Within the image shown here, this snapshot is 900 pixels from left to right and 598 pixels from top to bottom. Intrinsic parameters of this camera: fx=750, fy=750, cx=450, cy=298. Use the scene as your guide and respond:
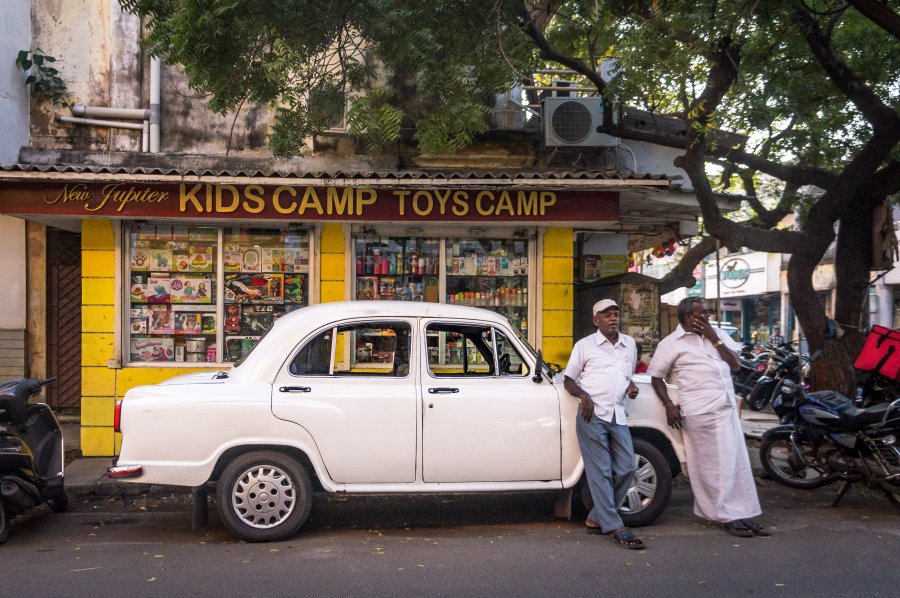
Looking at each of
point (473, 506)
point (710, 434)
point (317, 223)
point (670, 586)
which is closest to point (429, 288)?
point (317, 223)

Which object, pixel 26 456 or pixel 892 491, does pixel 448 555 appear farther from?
pixel 892 491

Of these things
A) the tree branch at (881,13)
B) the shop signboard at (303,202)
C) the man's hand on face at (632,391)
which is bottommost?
the man's hand on face at (632,391)

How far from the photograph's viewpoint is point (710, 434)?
5.79 meters

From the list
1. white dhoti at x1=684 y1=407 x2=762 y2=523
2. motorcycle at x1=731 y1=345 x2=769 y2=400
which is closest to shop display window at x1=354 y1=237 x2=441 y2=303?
white dhoti at x1=684 y1=407 x2=762 y2=523

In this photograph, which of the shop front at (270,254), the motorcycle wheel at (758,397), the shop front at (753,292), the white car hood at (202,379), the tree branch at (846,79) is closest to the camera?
the white car hood at (202,379)

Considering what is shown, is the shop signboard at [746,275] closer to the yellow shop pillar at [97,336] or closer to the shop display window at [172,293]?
the shop display window at [172,293]

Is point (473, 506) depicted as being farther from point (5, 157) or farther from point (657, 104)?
point (5, 157)

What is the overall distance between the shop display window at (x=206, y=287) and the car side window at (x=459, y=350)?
3643mm

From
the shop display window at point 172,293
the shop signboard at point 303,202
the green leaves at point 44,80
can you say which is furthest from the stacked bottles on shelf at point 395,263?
the green leaves at point 44,80

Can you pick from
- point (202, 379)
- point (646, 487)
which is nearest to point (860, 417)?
point (646, 487)

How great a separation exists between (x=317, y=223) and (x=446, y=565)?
5.27 metres

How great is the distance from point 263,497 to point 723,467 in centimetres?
348

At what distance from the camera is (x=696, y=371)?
19.1 feet

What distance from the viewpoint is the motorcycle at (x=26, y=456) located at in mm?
5555
